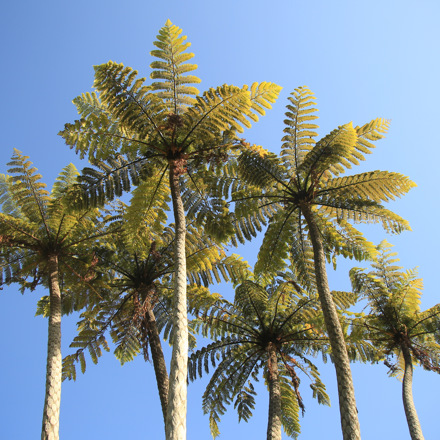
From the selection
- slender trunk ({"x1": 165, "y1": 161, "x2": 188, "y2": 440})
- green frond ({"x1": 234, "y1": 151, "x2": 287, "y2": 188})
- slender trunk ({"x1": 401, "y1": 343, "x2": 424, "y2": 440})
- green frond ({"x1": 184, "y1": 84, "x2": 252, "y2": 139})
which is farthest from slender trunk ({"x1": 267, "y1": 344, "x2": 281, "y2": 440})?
green frond ({"x1": 184, "y1": 84, "x2": 252, "y2": 139})

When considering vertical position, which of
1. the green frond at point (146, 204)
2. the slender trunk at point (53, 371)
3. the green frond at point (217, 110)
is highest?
the green frond at point (217, 110)

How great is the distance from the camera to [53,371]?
7270 mm

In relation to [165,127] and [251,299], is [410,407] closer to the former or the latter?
[251,299]

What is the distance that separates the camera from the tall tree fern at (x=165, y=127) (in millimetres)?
7930

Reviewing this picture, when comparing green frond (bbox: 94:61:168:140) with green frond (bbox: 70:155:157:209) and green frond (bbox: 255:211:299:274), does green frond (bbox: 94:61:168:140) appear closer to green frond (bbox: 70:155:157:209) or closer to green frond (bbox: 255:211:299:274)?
green frond (bbox: 70:155:157:209)

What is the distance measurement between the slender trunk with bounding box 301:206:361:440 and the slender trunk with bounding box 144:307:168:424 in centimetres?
310

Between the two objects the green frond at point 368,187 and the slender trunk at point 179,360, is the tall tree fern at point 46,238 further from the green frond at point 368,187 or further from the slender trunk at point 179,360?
the green frond at point 368,187

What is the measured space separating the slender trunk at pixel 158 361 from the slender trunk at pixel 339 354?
310 cm

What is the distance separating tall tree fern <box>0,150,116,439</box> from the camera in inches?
340

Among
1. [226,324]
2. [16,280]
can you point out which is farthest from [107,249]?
[226,324]

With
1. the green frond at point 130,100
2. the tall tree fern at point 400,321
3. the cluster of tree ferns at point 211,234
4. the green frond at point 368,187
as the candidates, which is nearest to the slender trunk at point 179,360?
the cluster of tree ferns at point 211,234

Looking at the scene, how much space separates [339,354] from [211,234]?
3371 mm

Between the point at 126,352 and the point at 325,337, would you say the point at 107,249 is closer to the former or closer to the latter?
the point at 126,352

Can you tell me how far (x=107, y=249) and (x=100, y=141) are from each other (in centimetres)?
249
